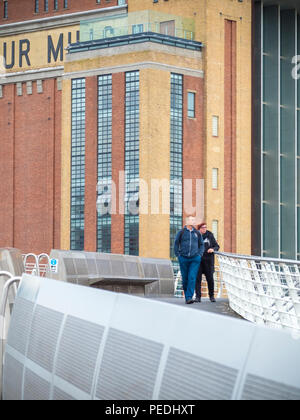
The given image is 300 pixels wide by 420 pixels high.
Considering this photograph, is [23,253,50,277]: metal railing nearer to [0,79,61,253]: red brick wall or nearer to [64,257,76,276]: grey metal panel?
[64,257,76,276]: grey metal panel

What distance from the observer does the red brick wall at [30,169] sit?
63.6 meters

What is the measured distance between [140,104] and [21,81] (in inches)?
504

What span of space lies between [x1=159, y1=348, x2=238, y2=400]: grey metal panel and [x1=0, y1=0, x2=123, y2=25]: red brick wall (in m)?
63.7

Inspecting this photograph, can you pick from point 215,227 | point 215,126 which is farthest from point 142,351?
point 215,126

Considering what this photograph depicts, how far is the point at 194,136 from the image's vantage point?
194ft

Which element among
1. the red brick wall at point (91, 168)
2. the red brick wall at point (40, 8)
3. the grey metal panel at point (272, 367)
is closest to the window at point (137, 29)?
the red brick wall at point (91, 168)

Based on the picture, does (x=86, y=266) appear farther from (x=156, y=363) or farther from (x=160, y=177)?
(x=160, y=177)

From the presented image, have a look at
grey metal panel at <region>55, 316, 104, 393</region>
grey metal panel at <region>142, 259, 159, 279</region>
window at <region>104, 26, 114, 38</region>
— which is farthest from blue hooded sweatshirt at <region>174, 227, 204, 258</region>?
window at <region>104, 26, 114, 38</region>

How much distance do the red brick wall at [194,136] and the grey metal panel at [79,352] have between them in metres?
52.5

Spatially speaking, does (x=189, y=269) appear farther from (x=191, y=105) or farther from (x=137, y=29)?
(x=137, y=29)

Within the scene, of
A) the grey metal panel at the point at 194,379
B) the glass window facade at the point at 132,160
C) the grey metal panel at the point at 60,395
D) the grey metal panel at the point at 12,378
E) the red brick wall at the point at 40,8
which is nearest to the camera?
the grey metal panel at the point at 194,379

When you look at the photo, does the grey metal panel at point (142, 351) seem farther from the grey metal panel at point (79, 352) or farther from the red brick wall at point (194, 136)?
the red brick wall at point (194, 136)

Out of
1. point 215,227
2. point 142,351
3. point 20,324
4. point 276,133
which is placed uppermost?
point 276,133

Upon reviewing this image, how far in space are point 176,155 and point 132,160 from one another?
3049 millimetres
